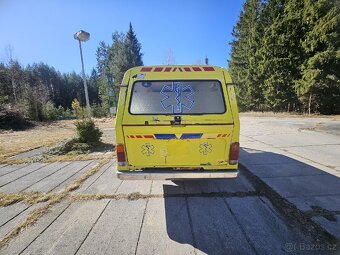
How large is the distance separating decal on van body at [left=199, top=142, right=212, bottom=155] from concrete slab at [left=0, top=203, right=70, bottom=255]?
2574mm

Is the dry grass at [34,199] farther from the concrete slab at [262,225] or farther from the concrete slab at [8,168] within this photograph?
the concrete slab at [262,225]

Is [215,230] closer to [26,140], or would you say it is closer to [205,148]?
[205,148]

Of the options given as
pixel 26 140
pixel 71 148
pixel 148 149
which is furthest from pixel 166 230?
pixel 26 140

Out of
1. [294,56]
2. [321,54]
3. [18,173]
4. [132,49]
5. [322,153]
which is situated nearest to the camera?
[18,173]

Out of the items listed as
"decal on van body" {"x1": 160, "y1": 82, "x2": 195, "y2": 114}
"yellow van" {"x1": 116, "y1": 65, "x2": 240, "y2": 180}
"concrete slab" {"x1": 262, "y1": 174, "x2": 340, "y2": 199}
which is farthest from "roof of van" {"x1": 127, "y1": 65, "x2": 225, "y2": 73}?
"concrete slab" {"x1": 262, "y1": 174, "x2": 340, "y2": 199}

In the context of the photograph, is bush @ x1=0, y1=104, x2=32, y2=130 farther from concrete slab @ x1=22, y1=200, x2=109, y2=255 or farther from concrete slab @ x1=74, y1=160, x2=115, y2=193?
concrete slab @ x1=22, y1=200, x2=109, y2=255

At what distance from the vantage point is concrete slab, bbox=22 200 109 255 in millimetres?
2754

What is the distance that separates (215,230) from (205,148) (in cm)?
123

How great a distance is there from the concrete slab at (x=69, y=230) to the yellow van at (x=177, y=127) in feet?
2.70

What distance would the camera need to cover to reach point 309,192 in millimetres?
4148

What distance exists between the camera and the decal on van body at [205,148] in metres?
3.60

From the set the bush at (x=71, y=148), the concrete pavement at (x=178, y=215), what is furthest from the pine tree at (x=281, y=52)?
the bush at (x=71, y=148)

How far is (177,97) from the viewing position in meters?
3.84

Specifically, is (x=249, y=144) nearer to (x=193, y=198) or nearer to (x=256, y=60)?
(x=193, y=198)
